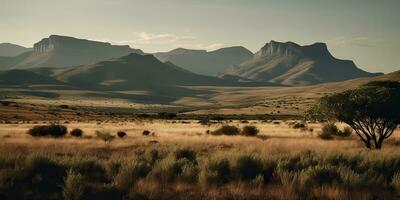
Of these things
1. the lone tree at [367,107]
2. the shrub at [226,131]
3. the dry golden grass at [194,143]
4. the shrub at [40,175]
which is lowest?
the shrub at [226,131]

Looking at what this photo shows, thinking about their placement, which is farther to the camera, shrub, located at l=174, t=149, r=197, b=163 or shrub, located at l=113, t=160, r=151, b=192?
shrub, located at l=174, t=149, r=197, b=163

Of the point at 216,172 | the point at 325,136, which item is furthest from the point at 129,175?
the point at 325,136

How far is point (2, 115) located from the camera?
8088 centimetres

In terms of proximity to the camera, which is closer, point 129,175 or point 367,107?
point 129,175

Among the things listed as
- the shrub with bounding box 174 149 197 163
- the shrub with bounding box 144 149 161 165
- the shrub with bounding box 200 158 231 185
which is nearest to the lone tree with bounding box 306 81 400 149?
the shrub with bounding box 174 149 197 163

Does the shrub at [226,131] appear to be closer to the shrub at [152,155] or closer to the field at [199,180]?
the shrub at [152,155]

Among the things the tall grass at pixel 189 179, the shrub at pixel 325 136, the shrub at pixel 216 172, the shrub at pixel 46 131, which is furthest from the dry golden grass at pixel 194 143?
the tall grass at pixel 189 179

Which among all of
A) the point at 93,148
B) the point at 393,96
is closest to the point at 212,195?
the point at 93,148

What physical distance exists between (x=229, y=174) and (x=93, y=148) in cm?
1412

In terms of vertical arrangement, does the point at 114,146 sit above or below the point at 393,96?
below

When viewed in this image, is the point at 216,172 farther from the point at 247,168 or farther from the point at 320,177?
the point at 320,177

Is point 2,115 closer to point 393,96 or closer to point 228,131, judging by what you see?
point 228,131

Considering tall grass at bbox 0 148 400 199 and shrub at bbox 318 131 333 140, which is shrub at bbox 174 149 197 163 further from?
shrub at bbox 318 131 333 140

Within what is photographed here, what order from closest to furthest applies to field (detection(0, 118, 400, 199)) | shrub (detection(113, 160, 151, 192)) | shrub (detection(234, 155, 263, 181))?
field (detection(0, 118, 400, 199))
shrub (detection(113, 160, 151, 192))
shrub (detection(234, 155, 263, 181))
